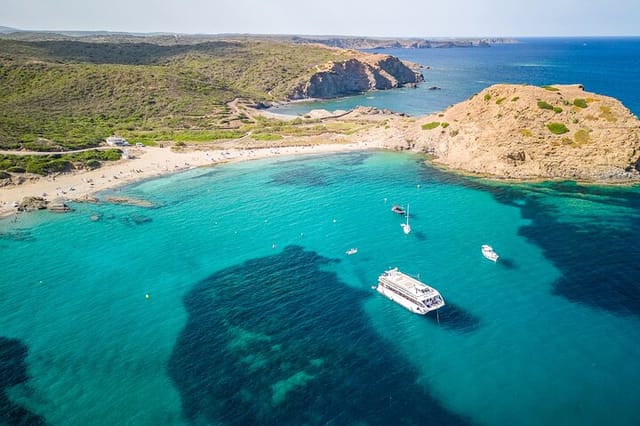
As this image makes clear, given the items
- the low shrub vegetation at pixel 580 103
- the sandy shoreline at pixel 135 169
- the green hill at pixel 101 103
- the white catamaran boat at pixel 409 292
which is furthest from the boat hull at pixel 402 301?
the green hill at pixel 101 103

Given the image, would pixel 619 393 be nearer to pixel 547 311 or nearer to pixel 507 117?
pixel 547 311

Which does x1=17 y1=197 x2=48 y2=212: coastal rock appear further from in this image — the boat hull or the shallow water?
the boat hull

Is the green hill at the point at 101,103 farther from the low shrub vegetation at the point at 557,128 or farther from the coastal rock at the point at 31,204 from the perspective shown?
the low shrub vegetation at the point at 557,128

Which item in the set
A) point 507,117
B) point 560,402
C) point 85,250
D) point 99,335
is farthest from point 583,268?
point 85,250

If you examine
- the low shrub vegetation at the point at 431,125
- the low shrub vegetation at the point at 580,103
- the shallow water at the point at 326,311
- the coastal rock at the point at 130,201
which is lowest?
the shallow water at the point at 326,311

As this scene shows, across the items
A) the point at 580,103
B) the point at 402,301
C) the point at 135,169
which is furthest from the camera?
the point at 135,169

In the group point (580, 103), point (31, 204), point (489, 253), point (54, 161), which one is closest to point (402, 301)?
point (489, 253)

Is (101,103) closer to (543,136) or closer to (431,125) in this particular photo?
(431,125)
